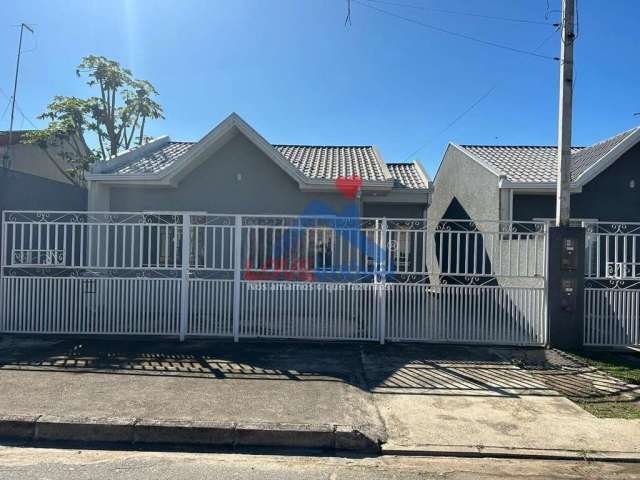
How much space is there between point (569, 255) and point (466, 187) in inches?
252

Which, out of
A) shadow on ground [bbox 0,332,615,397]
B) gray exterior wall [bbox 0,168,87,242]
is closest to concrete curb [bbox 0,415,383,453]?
shadow on ground [bbox 0,332,615,397]

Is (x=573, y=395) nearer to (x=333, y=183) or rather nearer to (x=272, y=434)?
(x=272, y=434)

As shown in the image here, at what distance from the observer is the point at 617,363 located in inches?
266

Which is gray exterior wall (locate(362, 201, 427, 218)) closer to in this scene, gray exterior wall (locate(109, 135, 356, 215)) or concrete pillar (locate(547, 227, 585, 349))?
gray exterior wall (locate(109, 135, 356, 215))

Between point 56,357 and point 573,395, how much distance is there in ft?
23.2

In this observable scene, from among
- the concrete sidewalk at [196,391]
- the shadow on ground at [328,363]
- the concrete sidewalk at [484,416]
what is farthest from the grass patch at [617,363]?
the concrete sidewalk at [196,391]

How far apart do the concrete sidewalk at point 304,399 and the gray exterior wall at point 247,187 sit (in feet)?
11.6

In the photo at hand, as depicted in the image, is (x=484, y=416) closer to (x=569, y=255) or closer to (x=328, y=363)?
(x=328, y=363)

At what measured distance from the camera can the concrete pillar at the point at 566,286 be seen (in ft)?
24.1

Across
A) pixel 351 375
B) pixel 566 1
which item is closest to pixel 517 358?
pixel 351 375

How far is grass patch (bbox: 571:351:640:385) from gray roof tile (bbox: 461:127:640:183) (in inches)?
181

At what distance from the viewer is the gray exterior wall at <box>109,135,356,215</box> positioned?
9859 mm

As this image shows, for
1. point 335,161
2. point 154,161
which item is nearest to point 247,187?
point 154,161

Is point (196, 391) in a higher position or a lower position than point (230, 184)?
lower
